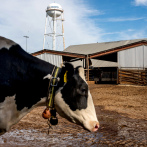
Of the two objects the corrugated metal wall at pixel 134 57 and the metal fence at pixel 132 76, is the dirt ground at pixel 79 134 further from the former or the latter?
the corrugated metal wall at pixel 134 57

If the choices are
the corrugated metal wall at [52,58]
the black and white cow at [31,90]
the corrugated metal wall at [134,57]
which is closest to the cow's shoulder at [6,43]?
the black and white cow at [31,90]

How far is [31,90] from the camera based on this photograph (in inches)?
103

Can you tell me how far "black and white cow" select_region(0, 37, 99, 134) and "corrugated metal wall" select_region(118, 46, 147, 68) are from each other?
17.8 m

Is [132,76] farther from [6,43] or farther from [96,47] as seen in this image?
[6,43]

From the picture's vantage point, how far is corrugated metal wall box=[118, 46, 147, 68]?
19383 millimetres

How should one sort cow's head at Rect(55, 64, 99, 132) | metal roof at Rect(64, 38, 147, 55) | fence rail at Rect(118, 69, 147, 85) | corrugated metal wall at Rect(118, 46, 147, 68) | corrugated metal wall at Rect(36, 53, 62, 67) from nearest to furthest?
cow's head at Rect(55, 64, 99, 132) < fence rail at Rect(118, 69, 147, 85) < corrugated metal wall at Rect(118, 46, 147, 68) < corrugated metal wall at Rect(36, 53, 62, 67) < metal roof at Rect(64, 38, 147, 55)

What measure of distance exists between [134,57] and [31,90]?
18.2 meters

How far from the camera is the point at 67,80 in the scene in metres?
2.59

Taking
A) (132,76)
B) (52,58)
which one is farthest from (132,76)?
(52,58)

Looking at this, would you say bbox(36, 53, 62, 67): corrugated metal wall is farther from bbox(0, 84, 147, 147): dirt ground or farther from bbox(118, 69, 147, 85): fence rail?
bbox(0, 84, 147, 147): dirt ground

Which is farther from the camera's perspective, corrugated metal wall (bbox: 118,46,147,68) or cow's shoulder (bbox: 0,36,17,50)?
corrugated metal wall (bbox: 118,46,147,68)

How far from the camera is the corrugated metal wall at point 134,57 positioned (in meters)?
19.4

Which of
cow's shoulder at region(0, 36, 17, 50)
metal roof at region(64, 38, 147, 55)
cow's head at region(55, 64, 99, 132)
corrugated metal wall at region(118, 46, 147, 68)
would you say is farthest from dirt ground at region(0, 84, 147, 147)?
metal roof at region(64, 38, 147, 55)

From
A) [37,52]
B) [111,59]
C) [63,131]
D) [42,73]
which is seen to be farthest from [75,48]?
[42,73]
